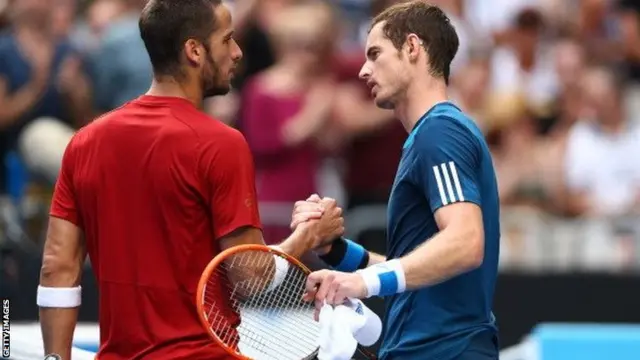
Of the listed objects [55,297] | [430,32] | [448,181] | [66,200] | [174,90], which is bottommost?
[55,297]

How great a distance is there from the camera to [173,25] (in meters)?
4.96

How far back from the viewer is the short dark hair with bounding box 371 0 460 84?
5125mm

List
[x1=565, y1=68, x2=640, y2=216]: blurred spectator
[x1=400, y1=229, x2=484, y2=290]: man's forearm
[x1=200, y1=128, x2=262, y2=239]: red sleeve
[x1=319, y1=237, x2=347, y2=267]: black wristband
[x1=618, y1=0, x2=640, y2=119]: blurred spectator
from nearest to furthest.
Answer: [x1=400, y1=229, x2=484, y2=290]: man's forearm → [x1=200, y1=128, x2=262, y2=239]: red sleeve → [x1=319, y1=237, x2=347, y2=267]: black wristband → [x1=565, y1=68, x2=640, y2=216]: blurred spectator → [x1=618, y1=0, x2=640, y2=119]: blurred spectator

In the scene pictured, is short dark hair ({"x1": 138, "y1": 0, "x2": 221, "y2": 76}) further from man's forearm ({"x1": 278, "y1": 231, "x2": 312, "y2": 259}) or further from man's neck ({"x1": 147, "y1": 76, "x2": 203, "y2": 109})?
man's forearm ({"x1": 278, "y1": 231, "x2": 312, "y2": 259})

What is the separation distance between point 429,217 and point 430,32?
2.03 feet

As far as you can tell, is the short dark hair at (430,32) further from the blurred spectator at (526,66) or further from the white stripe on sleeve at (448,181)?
the blurred spectator at (526,66)

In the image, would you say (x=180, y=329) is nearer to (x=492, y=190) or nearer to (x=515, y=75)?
(x=492, y=190)

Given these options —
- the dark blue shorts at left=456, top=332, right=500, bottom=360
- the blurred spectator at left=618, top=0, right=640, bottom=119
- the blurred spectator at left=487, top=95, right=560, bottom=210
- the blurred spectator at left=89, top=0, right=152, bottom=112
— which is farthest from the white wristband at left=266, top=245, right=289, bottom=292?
the blurred spectator at left=618, top=0, right=640, bottom=119

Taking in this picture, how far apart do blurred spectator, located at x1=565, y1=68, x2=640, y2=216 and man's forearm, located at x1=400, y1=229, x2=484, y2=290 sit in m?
5.59

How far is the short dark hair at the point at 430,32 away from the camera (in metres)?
5.12

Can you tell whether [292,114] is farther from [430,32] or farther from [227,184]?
[227,184]

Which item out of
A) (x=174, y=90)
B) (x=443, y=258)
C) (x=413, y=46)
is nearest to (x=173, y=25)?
(x=174, y=90)

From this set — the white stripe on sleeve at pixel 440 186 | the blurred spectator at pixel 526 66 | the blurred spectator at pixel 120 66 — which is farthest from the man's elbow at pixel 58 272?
the blurred spectator at pixel 526 66

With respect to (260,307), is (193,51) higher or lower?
higher
